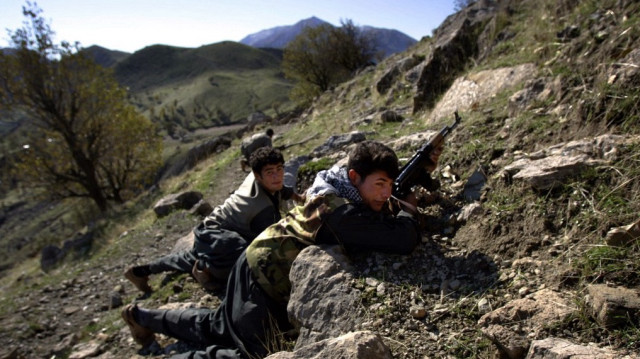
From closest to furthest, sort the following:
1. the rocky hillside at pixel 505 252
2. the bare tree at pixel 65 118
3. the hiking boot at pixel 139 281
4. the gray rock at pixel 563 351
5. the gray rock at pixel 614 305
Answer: the gray rock at pixel 563 351 < the gray rock at pixel 614 305 < the rocky hillside at pixel 505 252 < the hiking boot at pixel 139 281 < the bare tree at pixel 65 118

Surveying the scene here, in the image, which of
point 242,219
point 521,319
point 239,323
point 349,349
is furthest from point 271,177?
point 521,319

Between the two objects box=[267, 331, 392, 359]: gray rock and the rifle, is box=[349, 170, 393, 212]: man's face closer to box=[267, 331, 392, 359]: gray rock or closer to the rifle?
the rifle

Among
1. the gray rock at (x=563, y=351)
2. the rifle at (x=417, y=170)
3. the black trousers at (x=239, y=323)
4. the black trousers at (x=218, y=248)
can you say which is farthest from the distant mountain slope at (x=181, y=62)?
the gray rock at (x=563, y=351)

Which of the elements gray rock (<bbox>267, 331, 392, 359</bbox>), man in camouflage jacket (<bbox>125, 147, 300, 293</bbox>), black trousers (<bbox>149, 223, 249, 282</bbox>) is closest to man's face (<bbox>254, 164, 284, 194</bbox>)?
man in camouflage jacket (<bbox>125, 147, 300, 293</bbox>)

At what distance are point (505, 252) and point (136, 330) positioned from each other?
11.8ft

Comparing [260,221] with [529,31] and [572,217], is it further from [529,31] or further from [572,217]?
[529,31]

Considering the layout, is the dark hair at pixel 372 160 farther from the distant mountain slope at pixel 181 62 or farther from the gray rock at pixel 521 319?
the distant mountain slope at pixel 181 62

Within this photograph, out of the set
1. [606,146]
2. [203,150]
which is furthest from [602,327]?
[203,150]

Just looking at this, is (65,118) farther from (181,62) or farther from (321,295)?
(181,62)

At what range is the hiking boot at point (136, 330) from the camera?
13.2ft

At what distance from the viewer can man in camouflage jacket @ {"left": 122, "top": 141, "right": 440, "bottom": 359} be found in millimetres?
2820

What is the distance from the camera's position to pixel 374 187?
9.47 ft

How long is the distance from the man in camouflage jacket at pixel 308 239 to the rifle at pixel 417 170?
0.68 ft

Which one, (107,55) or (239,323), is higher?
(107,55)
